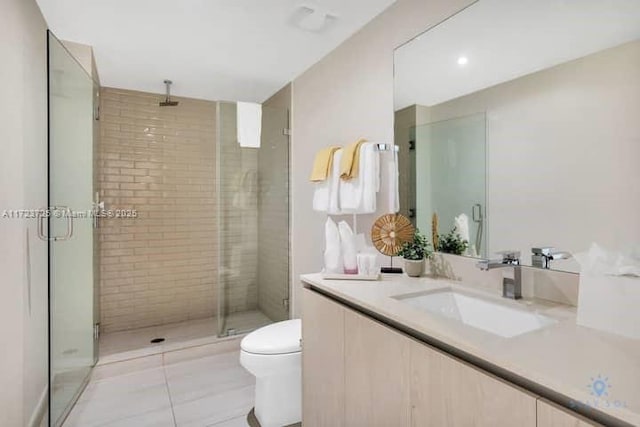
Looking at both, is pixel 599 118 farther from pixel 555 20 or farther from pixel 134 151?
pixel 134 151

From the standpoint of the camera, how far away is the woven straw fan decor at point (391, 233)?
1.79 metres

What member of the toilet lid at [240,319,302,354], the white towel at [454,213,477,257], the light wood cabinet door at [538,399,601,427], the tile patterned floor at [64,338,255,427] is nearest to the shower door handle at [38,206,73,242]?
the tile patterned floor at [64,338,255,427]

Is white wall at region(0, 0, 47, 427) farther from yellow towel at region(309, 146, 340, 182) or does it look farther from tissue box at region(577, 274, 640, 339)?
tissue box at region(577, 274, 640, 339)

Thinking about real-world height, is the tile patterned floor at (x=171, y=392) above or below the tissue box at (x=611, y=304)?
below

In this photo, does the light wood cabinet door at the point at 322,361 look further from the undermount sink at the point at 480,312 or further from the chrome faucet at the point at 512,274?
the chrome faucet at the point at 512,274

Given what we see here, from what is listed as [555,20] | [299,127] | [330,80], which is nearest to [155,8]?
[330,80]

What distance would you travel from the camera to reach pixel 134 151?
326 cm

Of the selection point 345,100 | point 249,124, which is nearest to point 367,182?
point 345,100

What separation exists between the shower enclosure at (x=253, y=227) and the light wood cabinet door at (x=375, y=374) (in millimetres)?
1826

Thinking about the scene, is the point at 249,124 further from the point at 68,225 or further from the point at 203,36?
the point at 68,225

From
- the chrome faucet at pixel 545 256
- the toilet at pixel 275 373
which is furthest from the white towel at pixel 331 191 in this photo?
the chrome faucet at pixel 545 256

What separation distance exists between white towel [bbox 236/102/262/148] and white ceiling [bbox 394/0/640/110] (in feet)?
5.03

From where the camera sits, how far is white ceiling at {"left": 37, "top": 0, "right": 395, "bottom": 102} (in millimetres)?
1898

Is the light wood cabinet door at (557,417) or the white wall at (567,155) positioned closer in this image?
the light wood cabinet door at (557,417)
